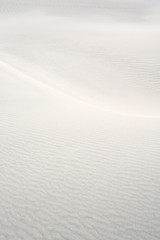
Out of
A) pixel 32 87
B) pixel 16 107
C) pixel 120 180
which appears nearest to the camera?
pixel 120 180

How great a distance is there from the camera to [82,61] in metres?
12.1

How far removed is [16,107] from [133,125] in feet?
7.50

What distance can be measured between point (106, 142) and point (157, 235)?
1.81 metres

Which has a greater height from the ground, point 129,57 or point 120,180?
point 129,57

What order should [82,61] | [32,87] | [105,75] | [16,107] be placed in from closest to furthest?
[16,107]
[32,87]
[105,75]
[82,61]

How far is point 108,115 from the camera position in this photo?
6.09 meters

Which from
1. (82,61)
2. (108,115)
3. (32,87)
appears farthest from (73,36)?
(108,115)

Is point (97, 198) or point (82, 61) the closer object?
point (97, 198)

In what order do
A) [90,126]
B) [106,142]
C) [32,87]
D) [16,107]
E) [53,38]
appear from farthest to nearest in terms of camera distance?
Result: [53,38] → [32,87] → [16,107] → [90,126] → [106,142]

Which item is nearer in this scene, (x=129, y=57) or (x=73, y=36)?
(x=129, y=57)

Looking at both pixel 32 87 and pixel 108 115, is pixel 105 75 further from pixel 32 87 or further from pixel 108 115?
pixel 108 115

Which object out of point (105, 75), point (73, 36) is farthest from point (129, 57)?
point (73, 36)

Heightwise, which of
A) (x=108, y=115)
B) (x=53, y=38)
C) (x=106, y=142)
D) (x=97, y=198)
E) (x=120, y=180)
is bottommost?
(x=97, y=198)

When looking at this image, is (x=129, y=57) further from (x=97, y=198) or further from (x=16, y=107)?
(x=97, y=198)
